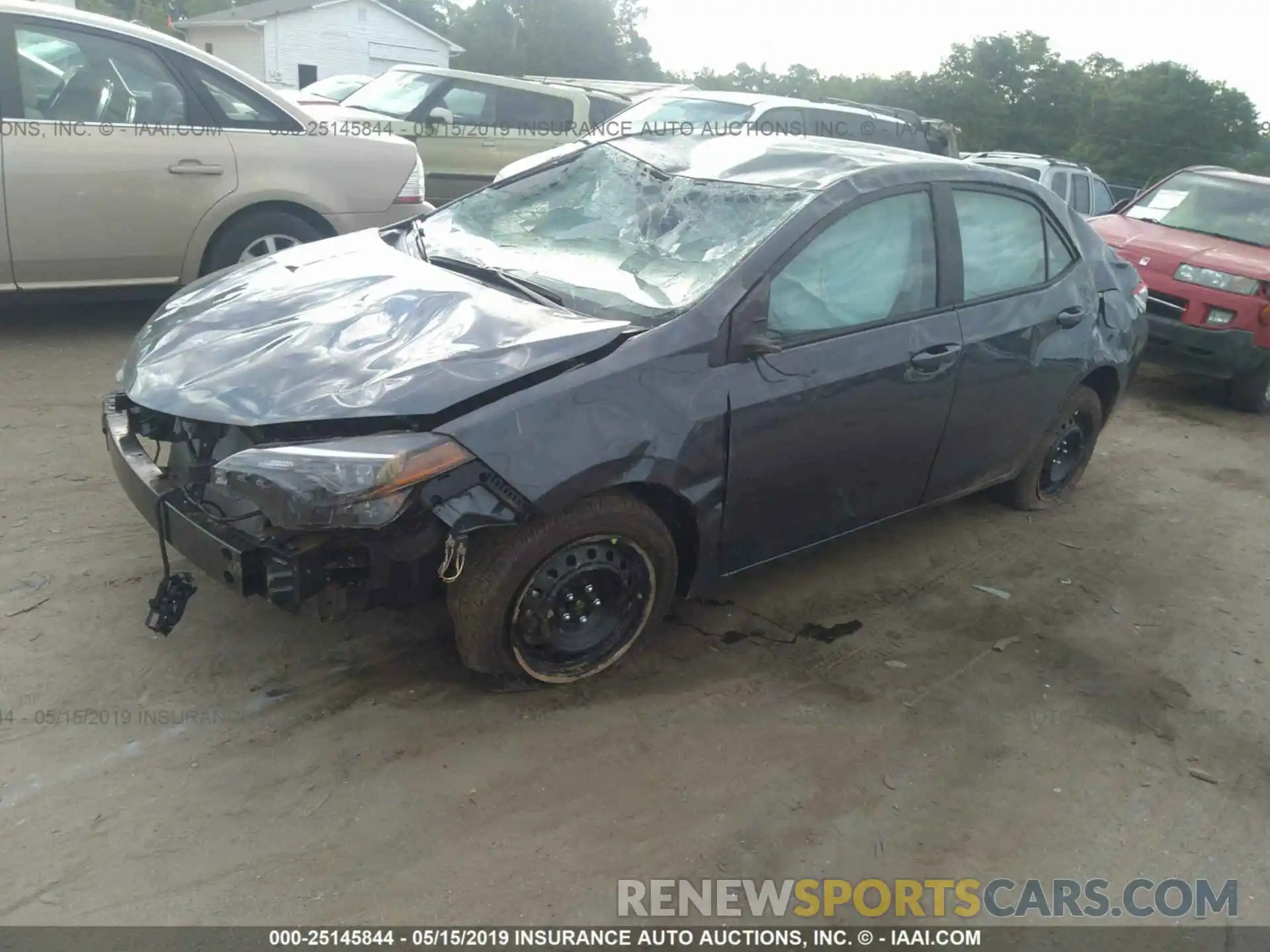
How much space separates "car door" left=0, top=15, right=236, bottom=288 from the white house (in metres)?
33.6

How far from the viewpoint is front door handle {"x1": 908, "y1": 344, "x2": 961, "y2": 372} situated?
12.9 ft

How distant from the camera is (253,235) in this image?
639 cm

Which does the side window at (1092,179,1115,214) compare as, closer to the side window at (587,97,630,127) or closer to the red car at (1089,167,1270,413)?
the red car at (1089,167,1270,413)

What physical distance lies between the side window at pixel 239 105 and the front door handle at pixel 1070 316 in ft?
15.3

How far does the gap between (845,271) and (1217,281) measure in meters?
5.23

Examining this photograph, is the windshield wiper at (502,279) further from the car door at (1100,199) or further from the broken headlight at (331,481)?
the car door at (1100,199)

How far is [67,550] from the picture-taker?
3.92m

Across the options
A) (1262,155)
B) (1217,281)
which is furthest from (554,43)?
(1217,281)

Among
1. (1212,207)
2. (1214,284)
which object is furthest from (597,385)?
(1212,207)

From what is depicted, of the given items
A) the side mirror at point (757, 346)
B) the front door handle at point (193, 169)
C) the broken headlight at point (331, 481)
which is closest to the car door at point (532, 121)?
the front door handle at point (193, 169)

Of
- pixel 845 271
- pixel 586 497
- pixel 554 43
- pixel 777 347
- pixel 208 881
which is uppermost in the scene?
pixel 554 43

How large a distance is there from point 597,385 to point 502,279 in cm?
87

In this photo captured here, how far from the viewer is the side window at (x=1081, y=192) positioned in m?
13.2

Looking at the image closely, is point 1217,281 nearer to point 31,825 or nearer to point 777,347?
point 777,347
